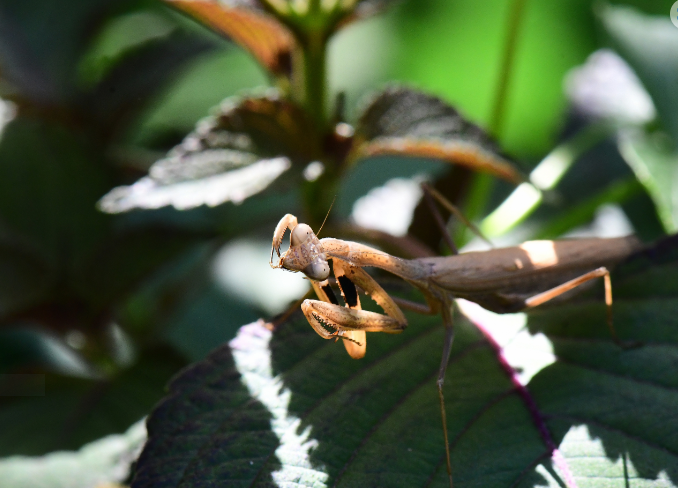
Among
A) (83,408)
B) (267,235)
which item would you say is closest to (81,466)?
(83,408)

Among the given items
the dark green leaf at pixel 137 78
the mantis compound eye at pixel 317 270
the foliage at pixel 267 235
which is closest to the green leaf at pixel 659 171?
the foliage at pixel 267 235

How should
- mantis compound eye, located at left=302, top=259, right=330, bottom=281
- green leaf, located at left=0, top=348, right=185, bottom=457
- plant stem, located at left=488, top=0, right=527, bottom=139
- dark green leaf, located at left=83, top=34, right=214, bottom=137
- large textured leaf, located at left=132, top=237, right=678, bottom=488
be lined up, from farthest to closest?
dark green leaf, located at left=83, top=34, right=214, bottom=137, plant stem, located at left=488, top=0, right=527, bottom=139, green leaf, located at left=0, top=348, right=185, bottom=457, mantis compound eye, located at left=302, top=259, right=330, bottom=281, large textured leaf, located at left=132, top=237, right=678, bottom=488

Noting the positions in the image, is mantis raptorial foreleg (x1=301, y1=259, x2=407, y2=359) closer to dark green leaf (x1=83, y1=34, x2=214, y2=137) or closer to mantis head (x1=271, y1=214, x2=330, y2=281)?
mantis head (x1=271, y1=214, x2=330, y2=281)

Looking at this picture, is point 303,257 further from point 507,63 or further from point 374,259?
point 507,63

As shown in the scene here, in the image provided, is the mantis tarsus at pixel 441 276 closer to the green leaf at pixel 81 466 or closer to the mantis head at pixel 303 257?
the mantis head at pixel 303 257

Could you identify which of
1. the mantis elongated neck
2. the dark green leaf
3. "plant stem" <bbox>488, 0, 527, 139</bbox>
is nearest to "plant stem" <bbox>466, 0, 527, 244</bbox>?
"plant stem" <bbox>488, 0, 527, 139</bbox>

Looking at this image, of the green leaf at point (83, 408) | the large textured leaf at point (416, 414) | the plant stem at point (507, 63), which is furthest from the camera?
the plant stem at point (507, 63)

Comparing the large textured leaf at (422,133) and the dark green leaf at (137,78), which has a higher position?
the dark green leaf at (137,78)
